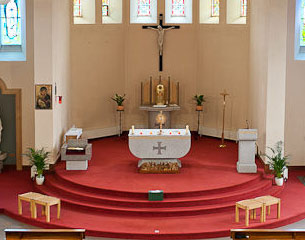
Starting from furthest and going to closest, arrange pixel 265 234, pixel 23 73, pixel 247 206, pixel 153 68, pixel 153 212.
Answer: pixel 153 68 < pixel 23 73 < pixel 153 212 < pixel 247 206 < pixel 265 234

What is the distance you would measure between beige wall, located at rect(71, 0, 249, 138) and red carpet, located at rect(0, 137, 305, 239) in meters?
3.80

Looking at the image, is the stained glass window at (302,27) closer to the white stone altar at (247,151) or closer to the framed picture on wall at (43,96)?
the white stone altar at (247,151)

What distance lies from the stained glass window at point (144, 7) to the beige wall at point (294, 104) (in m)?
5.95

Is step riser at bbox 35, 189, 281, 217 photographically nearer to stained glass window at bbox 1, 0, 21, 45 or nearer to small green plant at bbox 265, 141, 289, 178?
small green plant at bbox 265, 141, 289, 178

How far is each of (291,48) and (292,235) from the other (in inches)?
334

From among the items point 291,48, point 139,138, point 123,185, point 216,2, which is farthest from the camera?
point 216,2

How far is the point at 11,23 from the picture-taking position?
16.9m

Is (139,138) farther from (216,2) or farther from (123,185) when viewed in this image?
(216,2)

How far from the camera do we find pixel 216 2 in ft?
66.4

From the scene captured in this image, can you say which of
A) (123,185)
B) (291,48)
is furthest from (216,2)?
(123,185)

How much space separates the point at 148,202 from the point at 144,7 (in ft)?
31.7

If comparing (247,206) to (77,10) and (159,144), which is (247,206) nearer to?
(159,144)

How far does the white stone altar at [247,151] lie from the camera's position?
1524 centimetres

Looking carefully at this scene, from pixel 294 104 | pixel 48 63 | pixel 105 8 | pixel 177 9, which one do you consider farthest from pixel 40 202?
pixel 177 9
